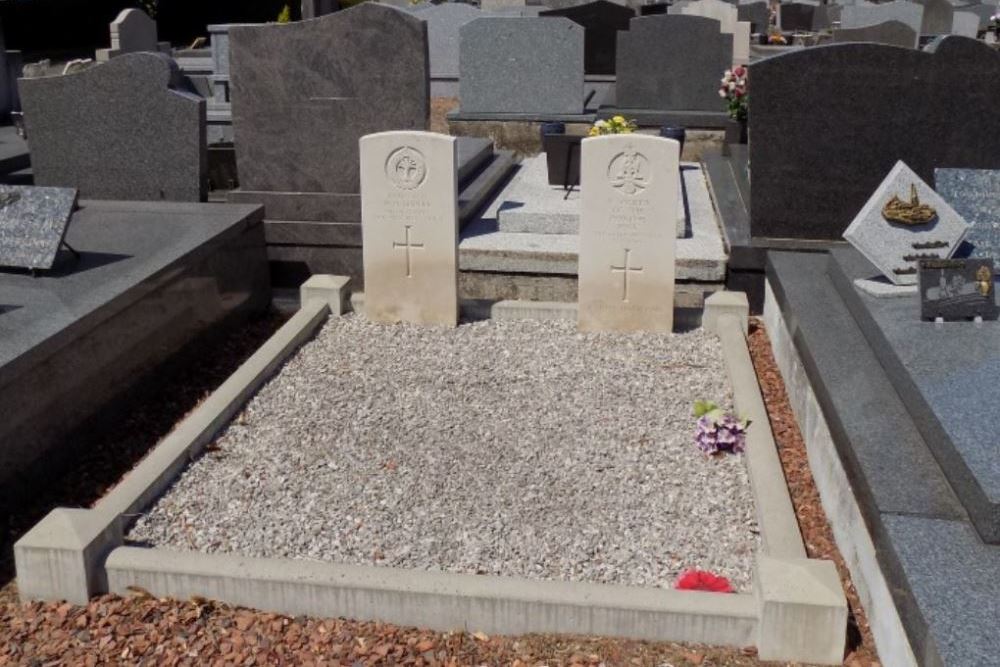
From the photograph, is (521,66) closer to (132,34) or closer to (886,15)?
(132,34)

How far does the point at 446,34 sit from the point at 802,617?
14.6 m

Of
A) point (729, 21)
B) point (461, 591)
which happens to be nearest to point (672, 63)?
point (729, 21)

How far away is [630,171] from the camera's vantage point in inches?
244

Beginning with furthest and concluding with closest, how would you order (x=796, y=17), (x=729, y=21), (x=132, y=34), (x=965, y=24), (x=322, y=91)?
(x=796, y=17) → (x=965, y=24) → (x=132, y=34) → (x=729, y=21) → (x=322, y=91)

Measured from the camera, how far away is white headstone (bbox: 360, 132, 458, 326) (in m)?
6.36

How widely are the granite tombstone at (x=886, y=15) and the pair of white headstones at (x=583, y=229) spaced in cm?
1556

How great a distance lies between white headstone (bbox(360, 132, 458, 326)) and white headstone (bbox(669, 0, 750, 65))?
869cm

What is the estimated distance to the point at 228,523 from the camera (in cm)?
434

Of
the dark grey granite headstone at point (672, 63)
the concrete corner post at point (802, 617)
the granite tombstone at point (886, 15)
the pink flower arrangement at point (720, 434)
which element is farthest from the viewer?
the granite tombstone at point (886, 15)

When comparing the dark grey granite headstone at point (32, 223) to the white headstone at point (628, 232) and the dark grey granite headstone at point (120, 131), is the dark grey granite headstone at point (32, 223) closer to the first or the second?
the dark grey granite headstone at point (120, 131)

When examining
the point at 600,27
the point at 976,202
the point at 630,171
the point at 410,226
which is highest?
the point at 600,27

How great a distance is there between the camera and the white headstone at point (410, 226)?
250 inches

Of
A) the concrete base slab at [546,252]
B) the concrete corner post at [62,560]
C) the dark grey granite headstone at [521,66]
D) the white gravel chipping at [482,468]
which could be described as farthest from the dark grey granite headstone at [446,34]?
the concrete corner post at [62,560]

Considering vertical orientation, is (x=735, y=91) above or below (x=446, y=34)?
below
